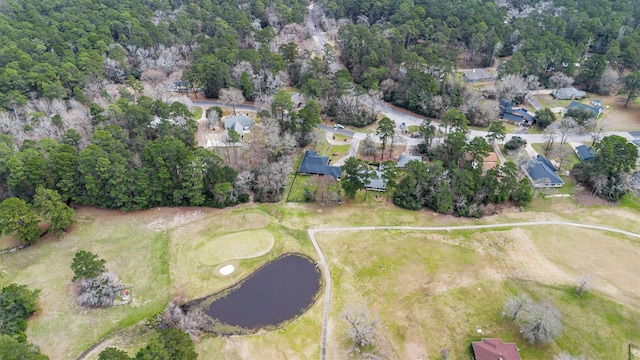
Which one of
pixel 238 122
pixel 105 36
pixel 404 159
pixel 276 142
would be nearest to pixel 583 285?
pixel 404 159

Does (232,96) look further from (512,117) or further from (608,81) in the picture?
(608,81)

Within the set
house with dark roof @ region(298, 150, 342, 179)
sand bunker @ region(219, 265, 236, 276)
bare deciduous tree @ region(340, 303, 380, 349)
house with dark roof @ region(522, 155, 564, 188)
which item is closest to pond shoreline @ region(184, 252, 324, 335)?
sand bunker @ region(219, 265, 236, 276)

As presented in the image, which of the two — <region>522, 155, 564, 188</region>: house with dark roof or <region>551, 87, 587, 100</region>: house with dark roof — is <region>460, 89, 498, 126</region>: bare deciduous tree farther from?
<region>551, 87, 587, 100</region>: house with dark roof

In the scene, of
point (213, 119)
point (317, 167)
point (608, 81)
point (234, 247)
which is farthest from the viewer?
point (608, 81)

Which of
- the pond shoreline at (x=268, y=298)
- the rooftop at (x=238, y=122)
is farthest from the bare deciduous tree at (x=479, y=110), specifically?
the pond shoreline at (x=268, y=298)

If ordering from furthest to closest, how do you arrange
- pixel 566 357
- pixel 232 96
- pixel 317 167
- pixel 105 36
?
1. pixel 105 36
2. pixel 232 96
3. pixel 317 167
4. pixel 566 357

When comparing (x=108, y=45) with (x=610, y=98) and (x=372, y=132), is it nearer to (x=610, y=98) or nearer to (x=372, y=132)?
(x=372, y=132)

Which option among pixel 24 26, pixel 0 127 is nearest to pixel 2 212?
pixel 0 127
